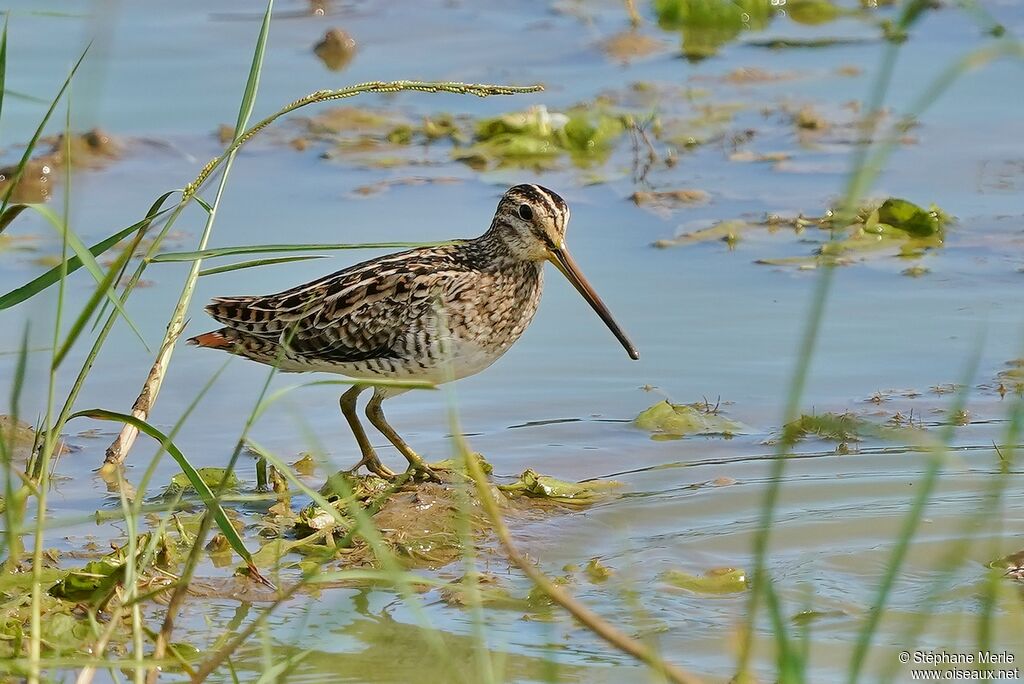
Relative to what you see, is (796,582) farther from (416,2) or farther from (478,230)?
(416,2)

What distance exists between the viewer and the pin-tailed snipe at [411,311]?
262 inches

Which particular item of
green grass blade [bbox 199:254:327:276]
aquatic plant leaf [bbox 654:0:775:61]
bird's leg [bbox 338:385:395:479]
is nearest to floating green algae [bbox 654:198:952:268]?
bird's leg [bbox 338:385:395:479]

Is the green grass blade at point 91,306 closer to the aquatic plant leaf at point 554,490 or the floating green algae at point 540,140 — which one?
the aquatic plant leaf at point 554,490

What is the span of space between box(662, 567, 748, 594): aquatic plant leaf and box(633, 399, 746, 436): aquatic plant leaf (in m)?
1.55

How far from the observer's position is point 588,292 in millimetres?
6898

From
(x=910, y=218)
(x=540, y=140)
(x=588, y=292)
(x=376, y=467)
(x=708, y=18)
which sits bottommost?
(x=376, y=467)

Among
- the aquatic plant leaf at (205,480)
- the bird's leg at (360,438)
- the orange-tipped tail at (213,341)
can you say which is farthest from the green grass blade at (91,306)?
the orange-tipped tail at (213,341)

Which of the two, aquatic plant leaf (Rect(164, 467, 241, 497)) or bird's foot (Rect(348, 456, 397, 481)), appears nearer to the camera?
aquatic plant leaf (Rect(164, 467, 241, 497))

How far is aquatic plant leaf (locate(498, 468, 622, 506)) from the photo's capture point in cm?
615

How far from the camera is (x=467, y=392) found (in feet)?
24.6

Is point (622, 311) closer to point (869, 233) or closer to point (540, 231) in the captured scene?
point (540, 231)

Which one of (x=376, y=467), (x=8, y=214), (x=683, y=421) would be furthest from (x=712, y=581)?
(x=8, y=214)

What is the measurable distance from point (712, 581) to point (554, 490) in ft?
3.56

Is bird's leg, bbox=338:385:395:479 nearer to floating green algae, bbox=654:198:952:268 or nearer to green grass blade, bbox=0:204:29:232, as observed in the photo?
green grass blade, bbox=0:204:29:232
